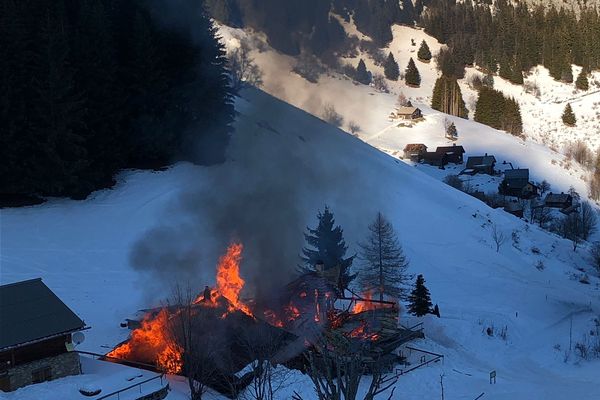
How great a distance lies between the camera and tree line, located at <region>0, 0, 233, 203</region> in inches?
1545

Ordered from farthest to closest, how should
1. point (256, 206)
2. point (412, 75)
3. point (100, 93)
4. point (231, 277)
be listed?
point (412, 75), point (100, 93), point (256, 206), point (231, 277)

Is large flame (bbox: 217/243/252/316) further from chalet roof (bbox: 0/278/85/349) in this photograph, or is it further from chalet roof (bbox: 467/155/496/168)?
chalet roof (bbox: 467/155/496/168)

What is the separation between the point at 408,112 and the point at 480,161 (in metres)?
23.9

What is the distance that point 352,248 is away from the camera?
44.5m

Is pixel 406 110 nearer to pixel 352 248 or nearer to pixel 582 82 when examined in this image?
pixel 582 82

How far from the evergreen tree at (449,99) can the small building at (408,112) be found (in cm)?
1234

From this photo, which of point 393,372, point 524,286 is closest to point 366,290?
point 393,372

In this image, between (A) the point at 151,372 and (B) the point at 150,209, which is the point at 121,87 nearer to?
(B) the point at 150,209

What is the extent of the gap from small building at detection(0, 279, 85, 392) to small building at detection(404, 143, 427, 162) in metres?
74.3

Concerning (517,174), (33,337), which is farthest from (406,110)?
(33,337)

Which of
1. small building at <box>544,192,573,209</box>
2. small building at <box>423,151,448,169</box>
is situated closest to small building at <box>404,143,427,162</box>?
small building at <box>423,151,448,169</box>

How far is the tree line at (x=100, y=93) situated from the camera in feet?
129

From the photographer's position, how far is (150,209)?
4100 cm

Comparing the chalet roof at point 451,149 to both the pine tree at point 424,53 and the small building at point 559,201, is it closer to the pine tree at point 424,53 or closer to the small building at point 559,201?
the small building at point 559,201
